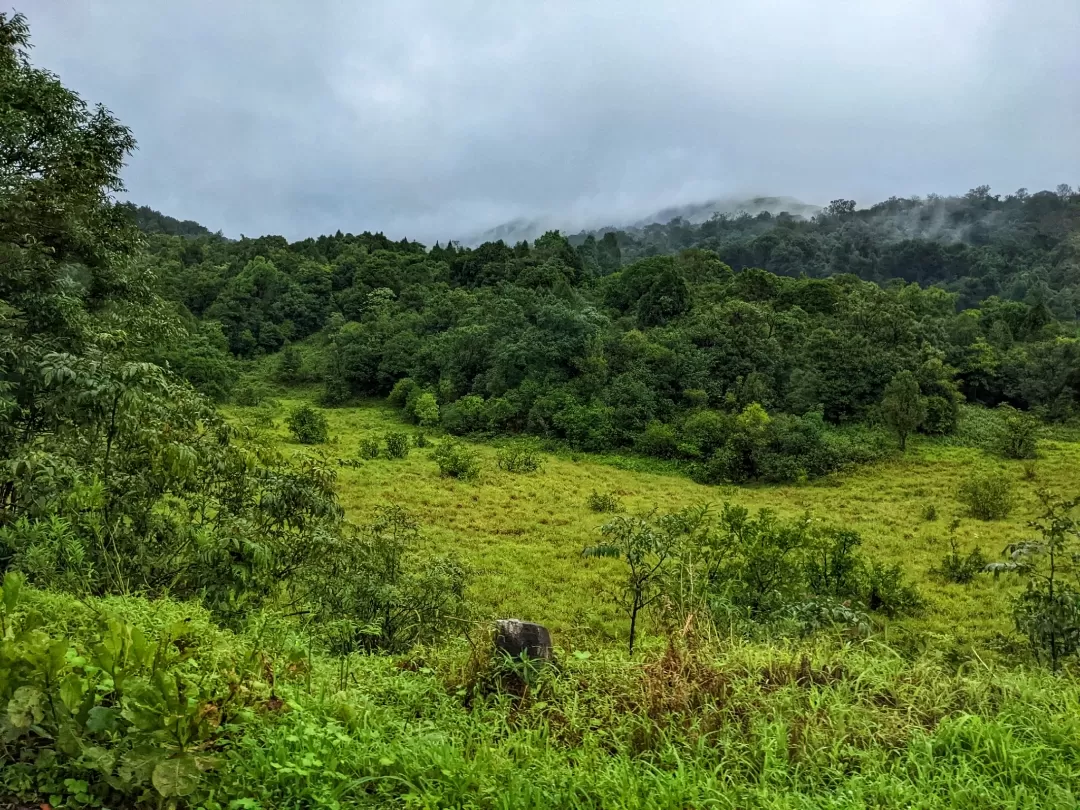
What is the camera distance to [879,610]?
416 inches

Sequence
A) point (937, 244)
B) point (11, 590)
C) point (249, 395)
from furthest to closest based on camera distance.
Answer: point (937, 244) → point (249, 395) → point (11, 590)

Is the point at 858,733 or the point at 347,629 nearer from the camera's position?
the point at 858,733

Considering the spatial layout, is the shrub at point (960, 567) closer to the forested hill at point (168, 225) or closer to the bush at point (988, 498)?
the bush at point (988, 498)

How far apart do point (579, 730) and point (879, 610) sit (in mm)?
9516

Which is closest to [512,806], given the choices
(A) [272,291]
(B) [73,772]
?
(B) [73,772]

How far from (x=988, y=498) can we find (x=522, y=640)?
17124 millimetres

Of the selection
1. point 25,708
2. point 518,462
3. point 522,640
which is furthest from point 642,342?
point 25,708

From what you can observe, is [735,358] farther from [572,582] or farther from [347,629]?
[347,629]

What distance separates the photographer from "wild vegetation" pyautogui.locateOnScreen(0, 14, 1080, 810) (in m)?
Answer: 2.40

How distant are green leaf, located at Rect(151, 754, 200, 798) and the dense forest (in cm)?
2078

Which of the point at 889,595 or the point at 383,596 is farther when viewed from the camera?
the point at 889,595

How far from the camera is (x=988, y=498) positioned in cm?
1619

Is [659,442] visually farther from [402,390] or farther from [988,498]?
[402,390]

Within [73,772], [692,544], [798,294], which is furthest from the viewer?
[798,294]
